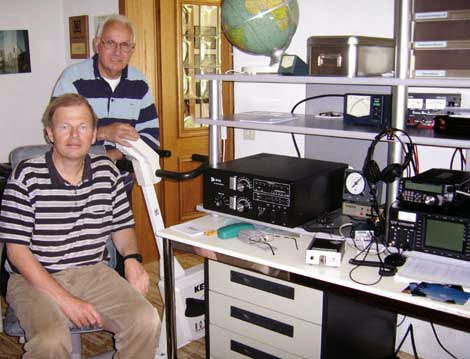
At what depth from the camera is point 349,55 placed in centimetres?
210

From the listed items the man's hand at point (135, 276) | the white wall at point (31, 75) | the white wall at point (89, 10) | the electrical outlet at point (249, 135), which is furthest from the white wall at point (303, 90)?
the white wall at point (31, 75)

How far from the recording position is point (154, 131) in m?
2.93


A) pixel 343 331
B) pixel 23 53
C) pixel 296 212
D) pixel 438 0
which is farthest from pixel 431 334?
pixel 23 53

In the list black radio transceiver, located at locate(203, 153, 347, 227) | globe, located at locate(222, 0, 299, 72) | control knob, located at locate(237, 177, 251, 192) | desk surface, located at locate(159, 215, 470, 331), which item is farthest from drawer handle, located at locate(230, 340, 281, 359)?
globe, located at locate(222, 0, 299, 72)

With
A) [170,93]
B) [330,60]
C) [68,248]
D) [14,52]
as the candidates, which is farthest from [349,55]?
[14,52]

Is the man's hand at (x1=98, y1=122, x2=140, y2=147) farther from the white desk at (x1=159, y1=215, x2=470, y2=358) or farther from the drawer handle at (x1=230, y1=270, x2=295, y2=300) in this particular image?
the drawer handle at (x1=230, y1=270, x2=295, y2=300)

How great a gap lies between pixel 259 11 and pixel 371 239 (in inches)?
39.4

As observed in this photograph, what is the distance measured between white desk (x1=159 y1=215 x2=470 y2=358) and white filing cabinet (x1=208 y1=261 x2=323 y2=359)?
98mm

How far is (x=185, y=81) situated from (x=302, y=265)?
249 centimetres

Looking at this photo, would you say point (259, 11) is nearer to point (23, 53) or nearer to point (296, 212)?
point (296, 212)

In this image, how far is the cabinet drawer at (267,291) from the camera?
2023 mm

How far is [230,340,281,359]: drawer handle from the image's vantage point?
2207 mm

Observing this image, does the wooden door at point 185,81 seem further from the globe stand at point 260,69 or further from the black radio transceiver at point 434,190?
the black radio transceiver at point 434,190

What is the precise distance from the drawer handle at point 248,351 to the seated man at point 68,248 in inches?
14.1
